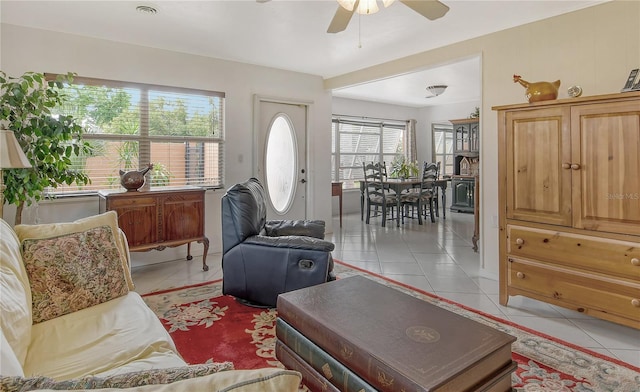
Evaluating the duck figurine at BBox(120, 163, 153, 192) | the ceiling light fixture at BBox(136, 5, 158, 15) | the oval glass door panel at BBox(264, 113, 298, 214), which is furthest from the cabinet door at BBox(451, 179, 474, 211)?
the ceiling light fixture at BBox(136, 5, 158, 15)

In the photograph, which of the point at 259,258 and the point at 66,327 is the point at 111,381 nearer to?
the point at 66,327

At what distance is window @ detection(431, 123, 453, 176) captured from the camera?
9.14 meters

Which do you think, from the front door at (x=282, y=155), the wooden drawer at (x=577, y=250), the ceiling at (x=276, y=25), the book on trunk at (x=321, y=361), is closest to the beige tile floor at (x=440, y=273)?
the wooden drawer at (x=577, y=250)

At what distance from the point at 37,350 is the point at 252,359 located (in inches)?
41.5

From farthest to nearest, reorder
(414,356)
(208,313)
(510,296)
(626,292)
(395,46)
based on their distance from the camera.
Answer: (395,46) < (510,296) < (208,313) < (626,292) < (414,356)

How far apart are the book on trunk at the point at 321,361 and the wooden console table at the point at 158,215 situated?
2375 mm

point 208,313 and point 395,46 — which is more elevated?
point 395,46

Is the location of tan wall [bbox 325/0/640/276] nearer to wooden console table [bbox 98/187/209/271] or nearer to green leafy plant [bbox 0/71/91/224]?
wooden console table [bbox 98/187/209/271]

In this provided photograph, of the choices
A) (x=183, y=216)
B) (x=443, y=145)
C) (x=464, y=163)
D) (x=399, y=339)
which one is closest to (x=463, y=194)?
(x=464, y=163)

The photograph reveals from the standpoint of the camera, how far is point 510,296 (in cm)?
308

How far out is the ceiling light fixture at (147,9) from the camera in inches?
116

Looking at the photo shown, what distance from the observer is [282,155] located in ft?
17.4

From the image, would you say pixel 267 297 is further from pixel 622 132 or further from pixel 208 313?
pixel 622 132

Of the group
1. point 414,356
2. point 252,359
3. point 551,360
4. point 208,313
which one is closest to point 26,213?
point 208,313
